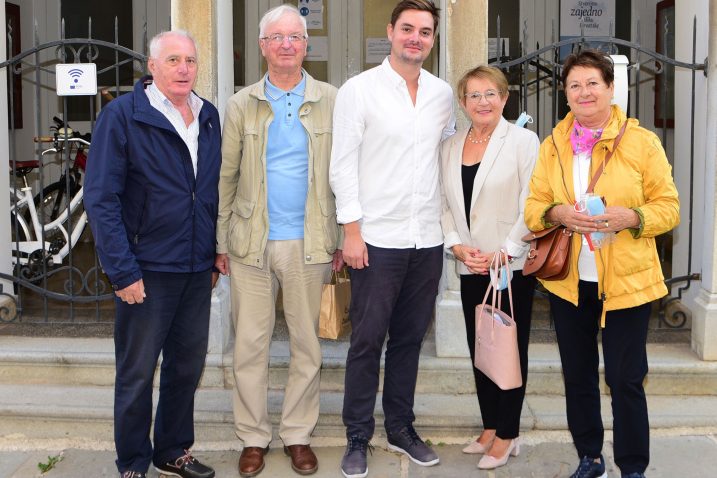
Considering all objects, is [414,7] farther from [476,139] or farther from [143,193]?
[143,193]

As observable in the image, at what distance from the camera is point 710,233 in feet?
16.7

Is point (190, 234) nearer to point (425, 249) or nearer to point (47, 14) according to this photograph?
point (425, 249)

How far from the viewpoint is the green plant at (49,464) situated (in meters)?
4.26

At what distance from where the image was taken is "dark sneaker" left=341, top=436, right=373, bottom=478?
158 inches

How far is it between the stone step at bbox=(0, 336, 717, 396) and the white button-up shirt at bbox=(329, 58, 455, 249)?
1372mm

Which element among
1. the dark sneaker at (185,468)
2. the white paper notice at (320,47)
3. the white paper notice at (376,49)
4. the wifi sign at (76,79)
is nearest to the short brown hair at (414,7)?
the dark sneaker at (185,468)

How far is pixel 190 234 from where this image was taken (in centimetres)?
371

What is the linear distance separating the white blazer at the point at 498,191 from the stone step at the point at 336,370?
1.30 metres

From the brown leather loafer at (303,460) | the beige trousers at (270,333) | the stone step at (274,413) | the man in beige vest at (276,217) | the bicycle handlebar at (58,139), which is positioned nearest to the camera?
the man in beige vest at (276,217)

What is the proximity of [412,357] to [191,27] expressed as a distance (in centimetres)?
238

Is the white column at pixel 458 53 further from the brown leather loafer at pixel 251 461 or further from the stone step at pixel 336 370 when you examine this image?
the brown leather loafer at pixel 251 461

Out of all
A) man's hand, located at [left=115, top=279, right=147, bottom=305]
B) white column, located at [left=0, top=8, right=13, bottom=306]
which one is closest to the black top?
man's hand, located at [left=115, top=279, right=147, bottom=305]

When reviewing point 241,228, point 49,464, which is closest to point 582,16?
point 241,228

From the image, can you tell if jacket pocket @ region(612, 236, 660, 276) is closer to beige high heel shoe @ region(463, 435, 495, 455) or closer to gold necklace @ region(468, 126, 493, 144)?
gold necklace @ region(468, 126, 493, 144)
